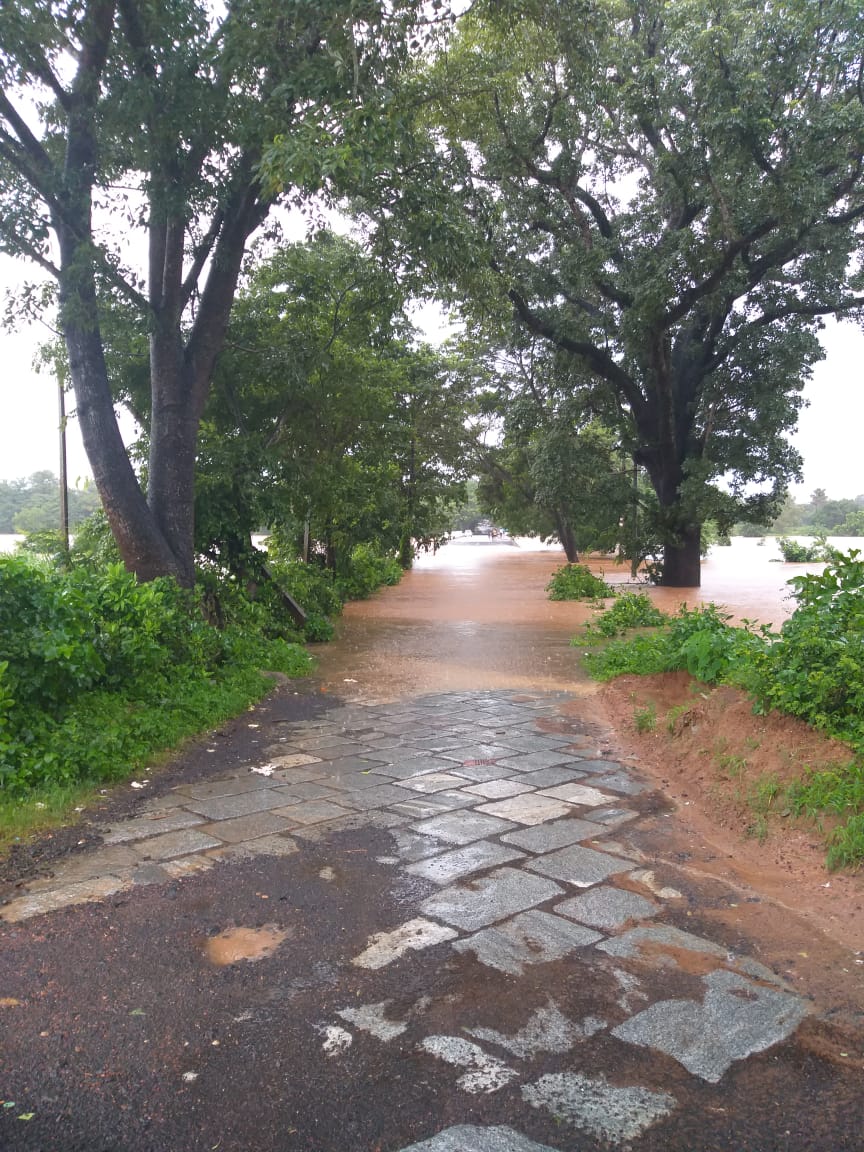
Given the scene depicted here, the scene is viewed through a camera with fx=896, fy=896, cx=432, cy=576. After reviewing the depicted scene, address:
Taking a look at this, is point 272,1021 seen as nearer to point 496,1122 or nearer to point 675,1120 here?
point 496,1122

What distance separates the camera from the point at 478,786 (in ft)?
17.8

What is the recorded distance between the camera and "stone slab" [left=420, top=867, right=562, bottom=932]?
3.55 m

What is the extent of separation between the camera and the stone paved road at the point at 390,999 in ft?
7.73

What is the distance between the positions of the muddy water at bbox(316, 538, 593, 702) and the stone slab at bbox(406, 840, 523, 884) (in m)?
4.25

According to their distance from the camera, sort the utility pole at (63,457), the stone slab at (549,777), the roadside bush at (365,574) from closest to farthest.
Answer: the stone slab at (549,777) → the utility pole at (63,457) → the roadside bush at (365,574)

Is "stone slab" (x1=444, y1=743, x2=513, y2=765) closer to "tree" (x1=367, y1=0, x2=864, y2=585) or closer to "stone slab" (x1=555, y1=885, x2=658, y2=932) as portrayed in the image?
"stone slab" (x1=555, y1=885, x2=658, y2=932)

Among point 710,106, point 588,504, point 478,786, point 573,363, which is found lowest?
point 478,786

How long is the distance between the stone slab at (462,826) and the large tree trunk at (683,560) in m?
16.3

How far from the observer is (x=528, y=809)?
4.96 metres

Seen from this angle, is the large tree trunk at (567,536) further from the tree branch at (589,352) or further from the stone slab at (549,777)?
the stone slab at (549,777)

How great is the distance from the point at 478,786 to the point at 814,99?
12.9 meters

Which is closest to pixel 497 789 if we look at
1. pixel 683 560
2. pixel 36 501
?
pixel 683 560

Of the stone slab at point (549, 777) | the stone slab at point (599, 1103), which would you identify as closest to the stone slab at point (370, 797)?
the stone slab at point (549, 777)

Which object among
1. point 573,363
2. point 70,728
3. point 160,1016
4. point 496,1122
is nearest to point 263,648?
point 70,728
